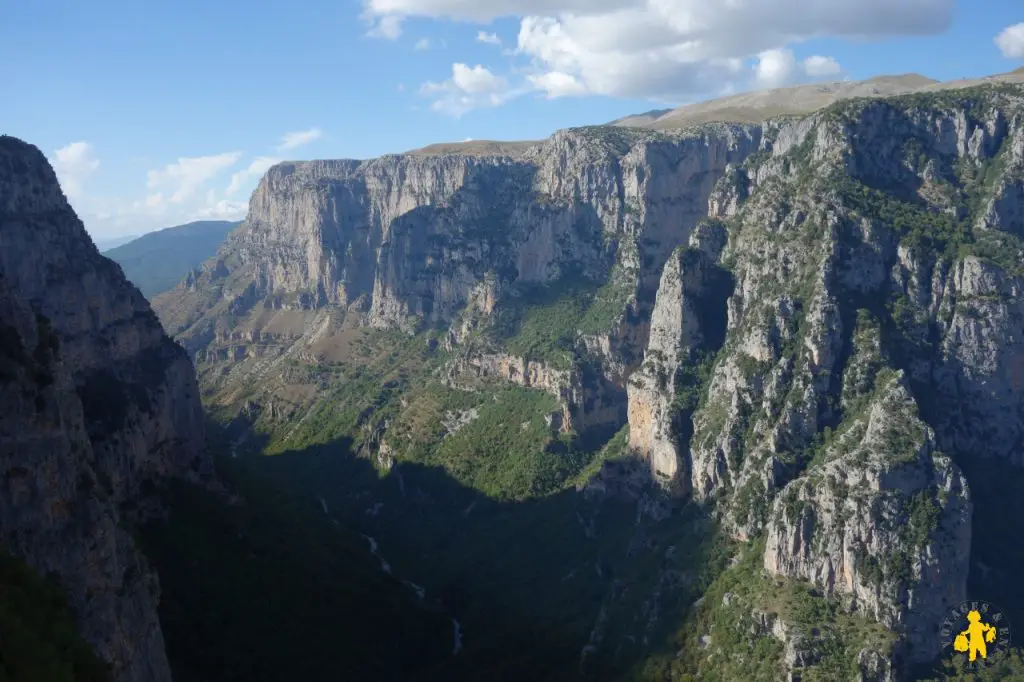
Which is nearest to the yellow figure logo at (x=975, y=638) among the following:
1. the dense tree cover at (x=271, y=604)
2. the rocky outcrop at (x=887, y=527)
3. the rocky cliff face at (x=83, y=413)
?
the rocky outcrop at (x=887, y=527)

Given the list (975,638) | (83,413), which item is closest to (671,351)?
(975,638)

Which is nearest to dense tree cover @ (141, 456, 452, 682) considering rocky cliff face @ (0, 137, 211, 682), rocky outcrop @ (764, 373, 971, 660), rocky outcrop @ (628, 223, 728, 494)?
rocky cliff face @ (0, 137, 211, 682)

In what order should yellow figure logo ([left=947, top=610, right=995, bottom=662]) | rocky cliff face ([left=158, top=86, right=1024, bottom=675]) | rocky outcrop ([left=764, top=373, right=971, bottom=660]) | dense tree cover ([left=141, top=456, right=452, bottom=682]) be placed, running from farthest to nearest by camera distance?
rocky cliff face ([left=158, top=86, right=1024, bottom=675])
rocky outcrop ([left=764, top=373, right=971, bottom=660])
dense tree cover ([left=141, top=456, right=452, bottom=682])
yellow figure logo ([left=947, top=610, right=995, bottom=662])

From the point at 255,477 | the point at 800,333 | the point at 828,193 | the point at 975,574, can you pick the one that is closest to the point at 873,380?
the point at 800,333

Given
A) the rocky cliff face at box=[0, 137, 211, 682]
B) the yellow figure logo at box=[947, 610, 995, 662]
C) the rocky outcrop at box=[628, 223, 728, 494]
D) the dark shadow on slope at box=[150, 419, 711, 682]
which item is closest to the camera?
the rocky cliff face at box=[0, 137, 211, 682]

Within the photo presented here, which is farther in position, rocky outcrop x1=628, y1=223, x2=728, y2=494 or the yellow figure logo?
rocky outcrop x1=628, y1=223, x2=728, y2=494

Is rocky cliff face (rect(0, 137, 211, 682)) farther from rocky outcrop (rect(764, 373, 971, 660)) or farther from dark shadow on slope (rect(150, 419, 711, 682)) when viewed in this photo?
rocky outcrop (rect(764, 373, 971, 660))

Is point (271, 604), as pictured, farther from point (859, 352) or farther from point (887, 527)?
point (859, 352)
